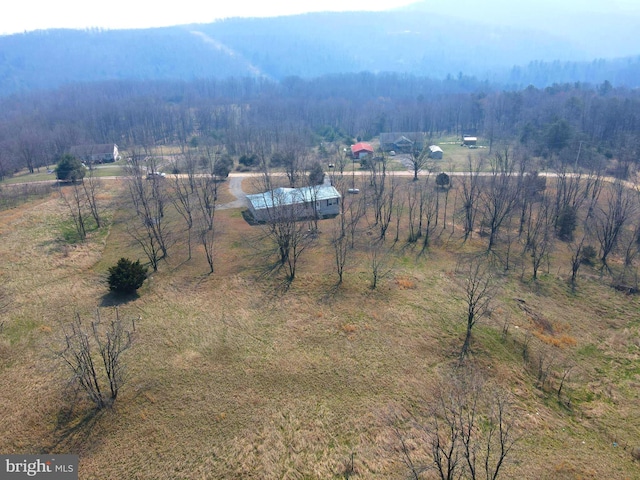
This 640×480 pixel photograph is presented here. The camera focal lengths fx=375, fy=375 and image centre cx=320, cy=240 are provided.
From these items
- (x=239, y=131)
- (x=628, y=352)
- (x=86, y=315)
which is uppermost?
(x=239, y=131)

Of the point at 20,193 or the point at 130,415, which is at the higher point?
the point at 20,193

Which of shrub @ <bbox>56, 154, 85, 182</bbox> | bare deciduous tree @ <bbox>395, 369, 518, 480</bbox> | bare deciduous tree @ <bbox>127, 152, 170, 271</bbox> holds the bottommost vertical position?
bare deciduous tree @ <bbox>395, 369, 518, 480</bbox>

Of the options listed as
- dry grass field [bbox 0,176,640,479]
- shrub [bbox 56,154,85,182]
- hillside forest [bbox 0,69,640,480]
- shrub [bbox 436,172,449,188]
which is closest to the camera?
dry grass field [bbox 0,176,640,479]

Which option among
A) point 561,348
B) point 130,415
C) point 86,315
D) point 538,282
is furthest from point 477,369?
point 86,315

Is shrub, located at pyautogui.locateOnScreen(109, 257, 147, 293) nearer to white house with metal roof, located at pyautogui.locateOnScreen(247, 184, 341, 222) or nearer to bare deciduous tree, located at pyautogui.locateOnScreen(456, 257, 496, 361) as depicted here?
white house with metal roof, located at pyautogui.locateOnScreen(247, 184, 341, 222)

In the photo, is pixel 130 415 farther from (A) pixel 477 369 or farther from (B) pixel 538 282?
(B) pixel 538 282

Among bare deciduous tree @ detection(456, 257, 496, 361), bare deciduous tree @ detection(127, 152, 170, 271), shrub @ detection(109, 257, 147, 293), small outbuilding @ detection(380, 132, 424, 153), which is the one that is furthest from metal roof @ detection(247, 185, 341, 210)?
small outbuilding @ detection(380, 132, 424, 153)

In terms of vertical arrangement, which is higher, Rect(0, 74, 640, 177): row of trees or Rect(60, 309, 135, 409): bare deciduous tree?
Rect(0, 74, 640, 177): row of trees
